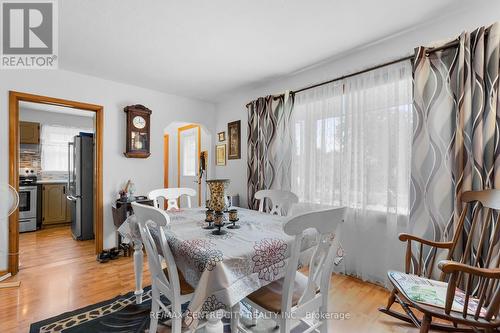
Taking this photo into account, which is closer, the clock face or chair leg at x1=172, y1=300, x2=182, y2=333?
chair leg at x1=172, y1=300, x2=182, y2=333

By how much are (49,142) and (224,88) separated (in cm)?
421

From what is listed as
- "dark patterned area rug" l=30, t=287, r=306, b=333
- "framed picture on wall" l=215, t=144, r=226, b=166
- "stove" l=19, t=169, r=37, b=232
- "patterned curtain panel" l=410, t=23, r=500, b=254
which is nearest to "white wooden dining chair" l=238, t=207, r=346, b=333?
"dark patterned area rug" l=30, t=287, r=306, b=333

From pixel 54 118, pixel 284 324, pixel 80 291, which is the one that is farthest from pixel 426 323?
pixel 54 118

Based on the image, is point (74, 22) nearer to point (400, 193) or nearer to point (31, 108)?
point (400, 193)

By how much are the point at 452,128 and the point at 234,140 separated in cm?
281

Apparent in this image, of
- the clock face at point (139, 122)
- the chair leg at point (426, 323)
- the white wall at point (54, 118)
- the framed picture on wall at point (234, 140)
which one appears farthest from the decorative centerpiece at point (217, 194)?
the white wall at point (54, 118)

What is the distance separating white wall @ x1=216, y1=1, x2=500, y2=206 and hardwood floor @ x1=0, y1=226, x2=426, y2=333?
6.33 feet

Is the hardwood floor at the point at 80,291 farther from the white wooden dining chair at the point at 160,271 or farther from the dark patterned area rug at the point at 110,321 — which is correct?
the white wooden dining chair at the point at 160,271

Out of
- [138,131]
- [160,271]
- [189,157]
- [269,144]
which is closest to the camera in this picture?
[160,271]

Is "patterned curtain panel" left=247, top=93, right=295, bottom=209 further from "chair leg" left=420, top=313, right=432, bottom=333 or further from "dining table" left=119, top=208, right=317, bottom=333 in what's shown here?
"chair leg" left=420, top=313, right=432, bottom=333

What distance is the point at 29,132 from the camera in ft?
15.3

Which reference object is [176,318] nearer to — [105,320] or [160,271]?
[160,271]

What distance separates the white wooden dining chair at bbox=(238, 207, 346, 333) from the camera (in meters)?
1.11

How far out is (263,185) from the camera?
130 inches
